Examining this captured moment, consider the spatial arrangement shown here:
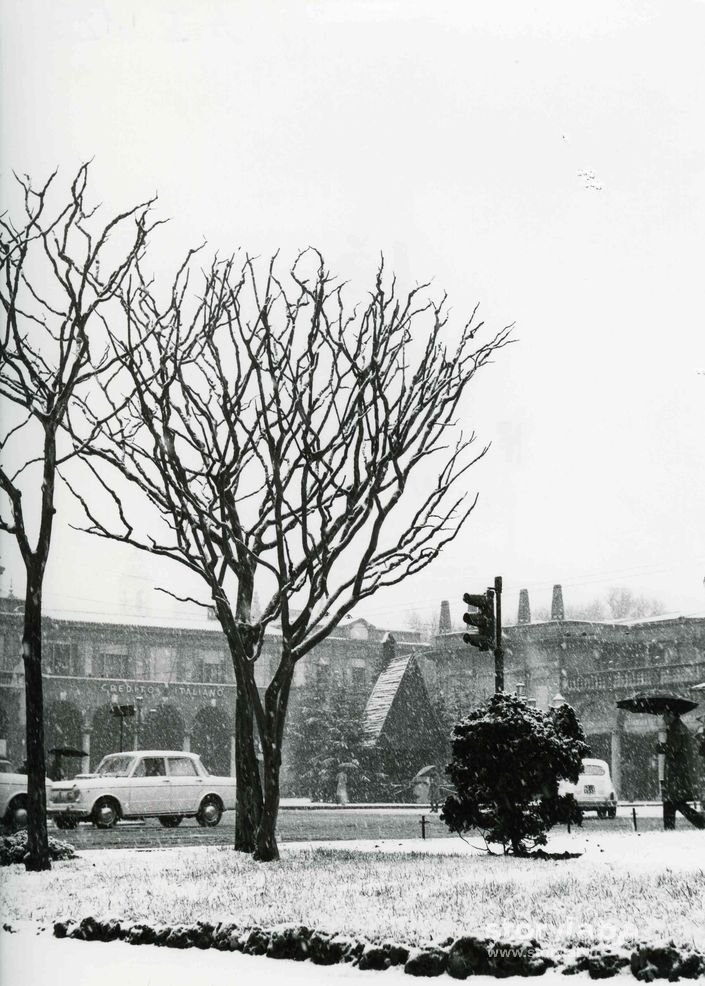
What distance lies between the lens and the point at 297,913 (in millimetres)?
10164

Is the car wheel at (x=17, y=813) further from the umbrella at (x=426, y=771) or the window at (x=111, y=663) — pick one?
the window at (x=111, y=663)

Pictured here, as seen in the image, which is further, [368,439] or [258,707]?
[368,439]

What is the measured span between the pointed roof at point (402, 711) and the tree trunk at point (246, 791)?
74.8 feet

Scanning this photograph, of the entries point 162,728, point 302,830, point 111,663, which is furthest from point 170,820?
point 111,663

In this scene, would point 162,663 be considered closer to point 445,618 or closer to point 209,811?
point 445,618

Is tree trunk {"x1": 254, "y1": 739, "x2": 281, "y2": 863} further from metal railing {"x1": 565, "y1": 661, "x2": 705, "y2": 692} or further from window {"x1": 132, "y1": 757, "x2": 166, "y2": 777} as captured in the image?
metal railing {"x1": 565, "y1": 661, "x2": 705, "y2": 692}

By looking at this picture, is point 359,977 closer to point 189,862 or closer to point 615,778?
point 189,862

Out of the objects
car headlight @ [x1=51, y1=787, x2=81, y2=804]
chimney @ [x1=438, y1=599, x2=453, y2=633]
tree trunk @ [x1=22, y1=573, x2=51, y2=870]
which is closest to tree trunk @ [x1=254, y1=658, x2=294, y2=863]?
tree trunk @ [x1=22, y1=573, x2=51, y2=870]

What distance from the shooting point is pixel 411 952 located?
8820mm

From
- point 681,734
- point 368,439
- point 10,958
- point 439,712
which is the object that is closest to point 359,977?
point 10,958

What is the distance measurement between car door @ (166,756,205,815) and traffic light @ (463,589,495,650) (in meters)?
10.6

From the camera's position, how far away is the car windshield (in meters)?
25.1

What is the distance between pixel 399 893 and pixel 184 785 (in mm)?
15095

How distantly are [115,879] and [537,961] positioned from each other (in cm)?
603
